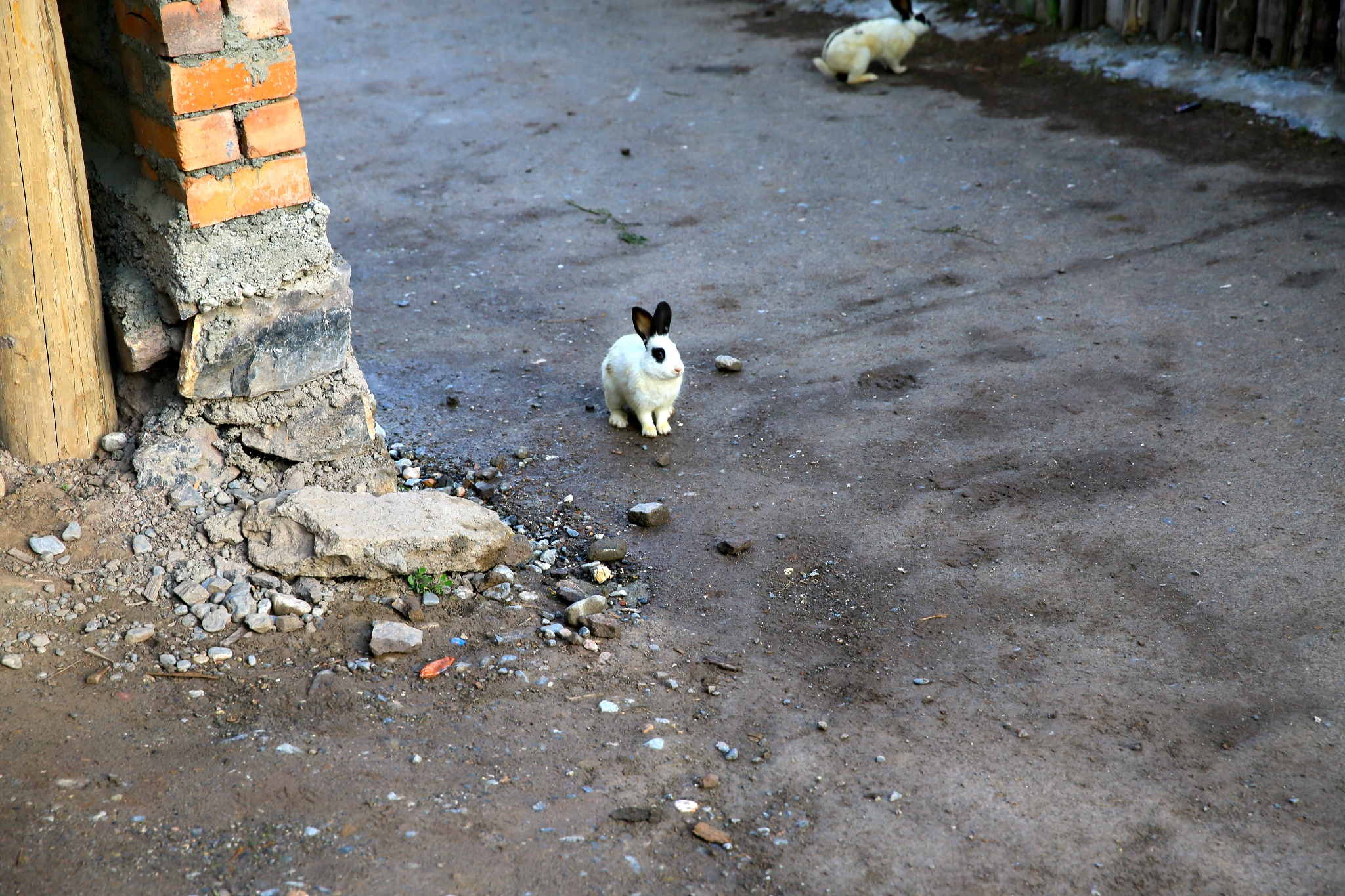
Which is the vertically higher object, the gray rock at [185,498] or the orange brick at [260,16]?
the orange brick at [260,16]

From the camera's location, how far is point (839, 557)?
174 inches

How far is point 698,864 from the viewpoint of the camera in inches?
117

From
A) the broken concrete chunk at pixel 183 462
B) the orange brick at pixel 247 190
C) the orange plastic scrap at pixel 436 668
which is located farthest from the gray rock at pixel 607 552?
the orange brick at pixel 247 190

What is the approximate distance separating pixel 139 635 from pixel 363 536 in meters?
0.76

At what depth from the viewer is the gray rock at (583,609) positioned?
390 centimetres

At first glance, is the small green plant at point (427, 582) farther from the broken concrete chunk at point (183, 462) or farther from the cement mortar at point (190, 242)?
the cement mortar at point (190, 242)

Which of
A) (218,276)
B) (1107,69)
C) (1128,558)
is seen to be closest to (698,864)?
(1128,558)

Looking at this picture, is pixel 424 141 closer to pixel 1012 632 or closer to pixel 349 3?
pixel 349 3

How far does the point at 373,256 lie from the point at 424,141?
2.60 metres

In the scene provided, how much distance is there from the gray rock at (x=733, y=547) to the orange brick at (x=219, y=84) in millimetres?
2315

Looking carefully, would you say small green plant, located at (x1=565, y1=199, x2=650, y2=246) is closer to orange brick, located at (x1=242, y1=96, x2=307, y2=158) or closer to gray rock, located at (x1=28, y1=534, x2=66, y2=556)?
orange brick, located at (x1=242, y1=96, x2=307, y2=158)

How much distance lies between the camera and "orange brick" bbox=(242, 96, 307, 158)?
379 centimetres

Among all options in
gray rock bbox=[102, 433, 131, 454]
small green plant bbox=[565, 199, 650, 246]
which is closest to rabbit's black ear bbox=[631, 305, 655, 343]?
gray rock bbox=[102, 433, 131, 454]

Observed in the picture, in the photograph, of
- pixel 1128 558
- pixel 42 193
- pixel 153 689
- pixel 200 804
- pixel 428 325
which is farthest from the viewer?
pixel 428 325
